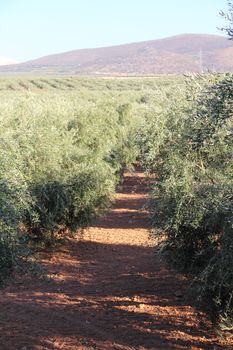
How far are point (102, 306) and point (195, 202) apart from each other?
3.37m

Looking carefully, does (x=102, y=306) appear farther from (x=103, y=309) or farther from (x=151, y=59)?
(x=151, y=59)

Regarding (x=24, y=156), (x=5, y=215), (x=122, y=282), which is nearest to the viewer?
(x=5, y=215)

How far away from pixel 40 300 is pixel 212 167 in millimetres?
5021

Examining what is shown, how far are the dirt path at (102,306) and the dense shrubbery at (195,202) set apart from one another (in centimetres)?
102

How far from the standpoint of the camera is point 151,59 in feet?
291

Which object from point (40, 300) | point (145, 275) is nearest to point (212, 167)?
point (145, 275)

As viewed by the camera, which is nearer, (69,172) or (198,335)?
(198,335)

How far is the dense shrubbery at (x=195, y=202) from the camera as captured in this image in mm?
8203

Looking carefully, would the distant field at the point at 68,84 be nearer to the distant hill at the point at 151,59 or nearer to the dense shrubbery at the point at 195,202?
the distant hill at the point at 151,59

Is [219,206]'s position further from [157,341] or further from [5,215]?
[5,215]

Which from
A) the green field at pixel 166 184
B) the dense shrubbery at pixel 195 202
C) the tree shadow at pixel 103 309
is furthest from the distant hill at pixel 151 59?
the tree shadow at pixel 103 309

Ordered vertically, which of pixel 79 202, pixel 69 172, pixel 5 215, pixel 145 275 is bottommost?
pixel 145 275

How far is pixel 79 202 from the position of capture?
1491cm

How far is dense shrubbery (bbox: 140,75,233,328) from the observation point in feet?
26.9
